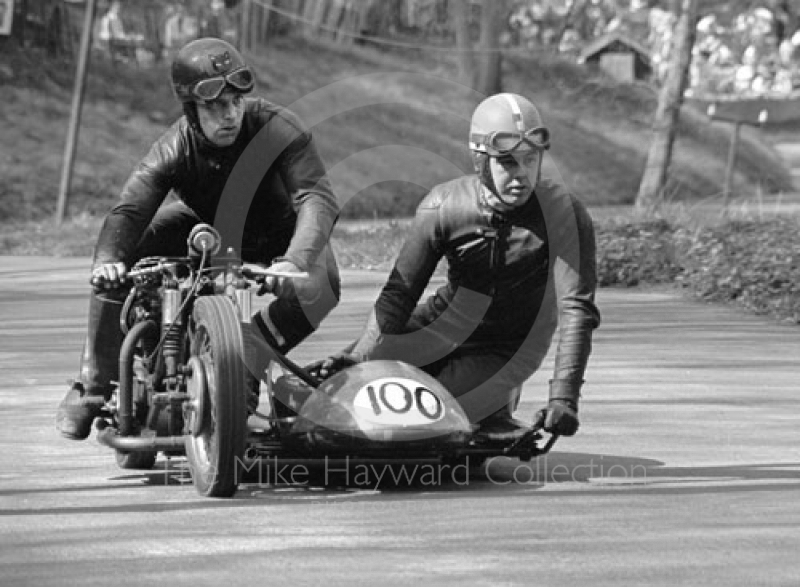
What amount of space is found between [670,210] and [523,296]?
1742 centimetres

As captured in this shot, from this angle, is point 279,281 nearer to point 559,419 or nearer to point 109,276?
point 109,276

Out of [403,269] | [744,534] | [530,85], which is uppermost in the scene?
[403,269]

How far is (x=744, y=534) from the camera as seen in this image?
841cm

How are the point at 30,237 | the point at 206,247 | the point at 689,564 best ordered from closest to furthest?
the point at 689,564 → the point at 206,247 → the point at 30,237

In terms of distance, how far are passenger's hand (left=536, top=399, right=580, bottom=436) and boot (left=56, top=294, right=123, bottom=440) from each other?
6.47ft

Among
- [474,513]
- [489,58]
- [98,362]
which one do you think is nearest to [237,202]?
[98,362]

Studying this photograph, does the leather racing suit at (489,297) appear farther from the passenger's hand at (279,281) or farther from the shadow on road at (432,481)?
the passenger's hand at (279,281)

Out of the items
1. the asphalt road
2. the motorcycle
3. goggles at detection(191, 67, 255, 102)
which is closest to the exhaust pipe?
the motorcycle

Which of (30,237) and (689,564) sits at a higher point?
(689,564)

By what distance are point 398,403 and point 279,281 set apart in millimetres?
704

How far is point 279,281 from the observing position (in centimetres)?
923

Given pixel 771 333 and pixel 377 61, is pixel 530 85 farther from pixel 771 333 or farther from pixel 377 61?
pixel 771 333

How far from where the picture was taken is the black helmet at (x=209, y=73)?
9625 mm

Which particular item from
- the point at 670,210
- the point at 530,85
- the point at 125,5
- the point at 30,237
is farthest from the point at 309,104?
the point at 670,210
